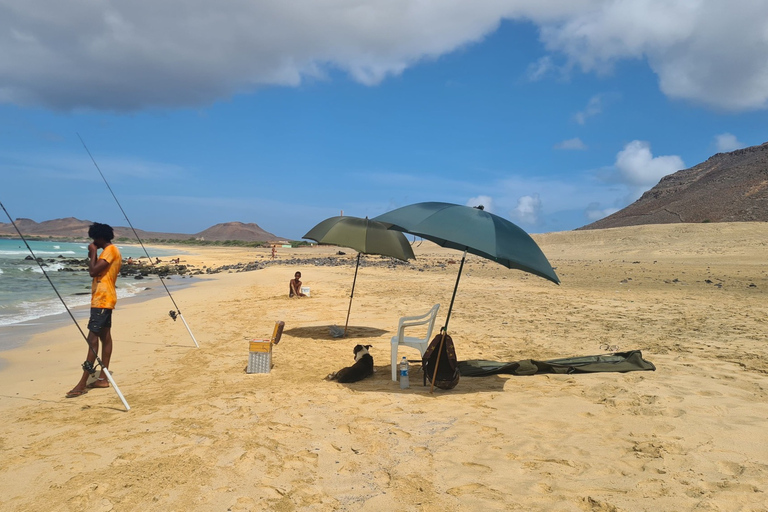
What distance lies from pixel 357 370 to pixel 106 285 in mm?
3209

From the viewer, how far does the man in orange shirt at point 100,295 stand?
18.7 ft

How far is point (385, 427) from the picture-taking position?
4.54 m

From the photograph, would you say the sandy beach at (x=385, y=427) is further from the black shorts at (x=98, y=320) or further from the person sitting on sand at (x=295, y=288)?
the person sitting on sand at (x=295, y=288)

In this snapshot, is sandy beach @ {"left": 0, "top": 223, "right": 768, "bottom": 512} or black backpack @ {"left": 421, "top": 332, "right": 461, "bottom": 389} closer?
sandy beach @ {"left": 0, "top": 223, "right": 768, "bottom": 512}

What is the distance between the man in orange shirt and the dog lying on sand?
274 cm

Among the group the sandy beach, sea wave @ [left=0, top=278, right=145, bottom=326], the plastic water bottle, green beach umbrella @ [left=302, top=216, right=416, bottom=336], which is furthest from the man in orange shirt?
sea wave @ [left=0, top=278, right=145, bottom=326]

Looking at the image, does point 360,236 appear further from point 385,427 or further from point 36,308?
point 36,308

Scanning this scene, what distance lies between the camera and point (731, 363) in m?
6.47

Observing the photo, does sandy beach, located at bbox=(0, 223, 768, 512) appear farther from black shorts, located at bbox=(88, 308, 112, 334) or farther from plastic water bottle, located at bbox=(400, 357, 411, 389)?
black shorts, located at bbox=(88, 308, 112, 334)

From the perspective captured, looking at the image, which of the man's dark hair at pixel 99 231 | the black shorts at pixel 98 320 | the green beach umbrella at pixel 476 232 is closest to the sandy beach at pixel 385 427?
the black shorts at pixel 98 320

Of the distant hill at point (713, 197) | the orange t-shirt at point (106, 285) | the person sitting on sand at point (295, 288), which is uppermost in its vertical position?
the distant hill at point (713, 197)

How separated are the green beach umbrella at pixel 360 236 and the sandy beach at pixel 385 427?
66.9 inches

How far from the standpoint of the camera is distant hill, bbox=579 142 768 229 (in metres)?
64.6

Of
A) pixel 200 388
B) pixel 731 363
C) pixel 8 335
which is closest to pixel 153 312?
pixel 8 335
